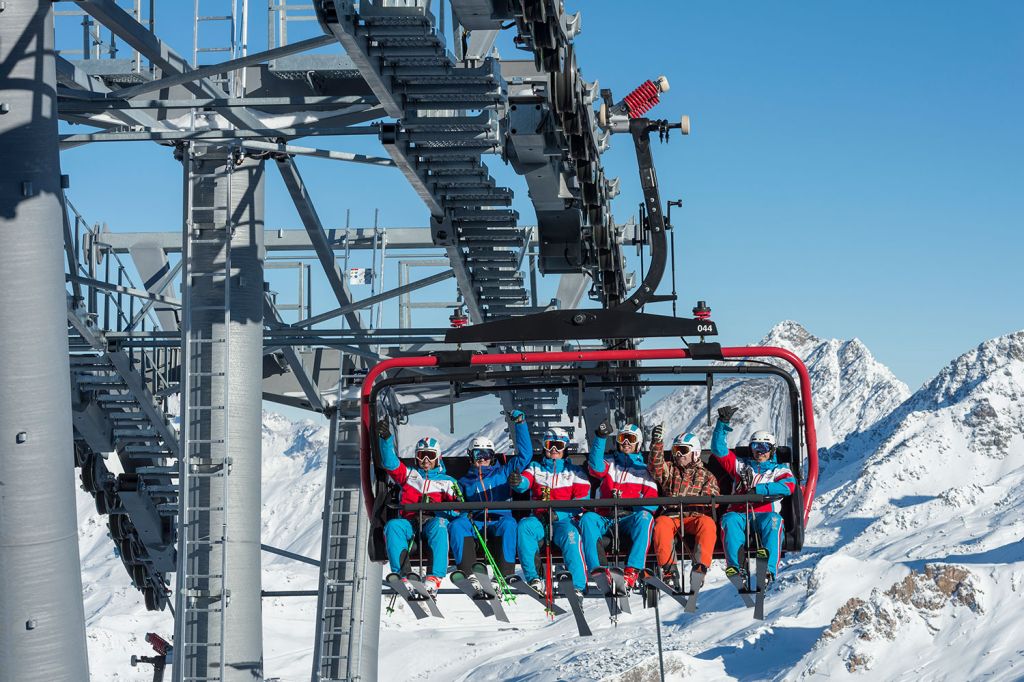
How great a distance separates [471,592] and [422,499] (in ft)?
3.22

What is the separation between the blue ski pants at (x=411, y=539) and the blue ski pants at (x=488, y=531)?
11 cm

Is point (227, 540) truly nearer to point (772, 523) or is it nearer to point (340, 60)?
point (340, 60)

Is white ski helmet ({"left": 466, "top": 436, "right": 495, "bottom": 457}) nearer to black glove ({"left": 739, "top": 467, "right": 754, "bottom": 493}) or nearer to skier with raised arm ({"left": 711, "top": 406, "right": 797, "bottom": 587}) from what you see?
skier with raised arm ({"left": 711, "top": 406, "right": 797, "bottom": 587})

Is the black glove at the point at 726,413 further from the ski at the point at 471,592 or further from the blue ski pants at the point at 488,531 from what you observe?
the ski at the point at 471,592

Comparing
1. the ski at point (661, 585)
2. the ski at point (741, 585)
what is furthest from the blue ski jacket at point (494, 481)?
the ski at point (741, 585)

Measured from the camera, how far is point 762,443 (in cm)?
1363

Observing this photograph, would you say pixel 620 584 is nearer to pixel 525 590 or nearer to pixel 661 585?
pixel 661 585

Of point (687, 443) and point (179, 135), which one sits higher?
point (179, 135)

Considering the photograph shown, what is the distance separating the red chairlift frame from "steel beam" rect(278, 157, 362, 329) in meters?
6.71

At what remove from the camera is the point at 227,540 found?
61.6ft

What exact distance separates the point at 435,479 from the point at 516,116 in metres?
4.44

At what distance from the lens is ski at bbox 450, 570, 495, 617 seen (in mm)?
13654

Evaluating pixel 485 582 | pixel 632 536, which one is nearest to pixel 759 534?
pixel 632 536

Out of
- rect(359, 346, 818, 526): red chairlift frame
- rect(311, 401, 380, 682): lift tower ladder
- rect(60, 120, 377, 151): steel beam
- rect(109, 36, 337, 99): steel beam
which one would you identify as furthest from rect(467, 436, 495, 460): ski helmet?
rect(311, 401, 380, 682): lift tower ladder
